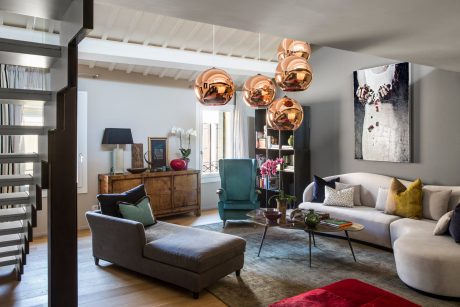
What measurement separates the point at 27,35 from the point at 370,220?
487 centimetres

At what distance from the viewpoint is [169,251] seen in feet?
11.6

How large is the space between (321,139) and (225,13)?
5.10m

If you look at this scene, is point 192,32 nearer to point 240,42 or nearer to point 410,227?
point 240,42

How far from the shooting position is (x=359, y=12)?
1896 millimetres

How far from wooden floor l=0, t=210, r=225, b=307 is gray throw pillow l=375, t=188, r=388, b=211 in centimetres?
293

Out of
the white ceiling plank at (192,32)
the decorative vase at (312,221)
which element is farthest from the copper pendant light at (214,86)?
the white ceiling plank at (192,32)

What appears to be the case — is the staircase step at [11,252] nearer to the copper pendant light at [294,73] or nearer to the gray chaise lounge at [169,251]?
the gray chaise lounge at [169,251]

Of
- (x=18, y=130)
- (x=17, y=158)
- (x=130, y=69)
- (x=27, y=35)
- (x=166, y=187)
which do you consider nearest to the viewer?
(x=18, y=130)

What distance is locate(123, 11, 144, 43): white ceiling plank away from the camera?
189 inches

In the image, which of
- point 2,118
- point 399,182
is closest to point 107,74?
point 2,118

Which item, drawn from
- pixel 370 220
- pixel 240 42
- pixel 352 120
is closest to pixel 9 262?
pixel 370 220

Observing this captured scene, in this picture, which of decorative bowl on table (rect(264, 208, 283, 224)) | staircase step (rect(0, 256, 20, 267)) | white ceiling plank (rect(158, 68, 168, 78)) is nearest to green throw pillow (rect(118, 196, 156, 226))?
staircase step (rect(0, 256, 20, 267))

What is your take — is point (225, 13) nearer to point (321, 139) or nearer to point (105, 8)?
point (105, 8)

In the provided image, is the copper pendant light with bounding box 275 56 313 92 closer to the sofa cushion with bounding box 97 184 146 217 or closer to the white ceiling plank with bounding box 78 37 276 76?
the sofa cushion with bounding box 97 184 146 217
